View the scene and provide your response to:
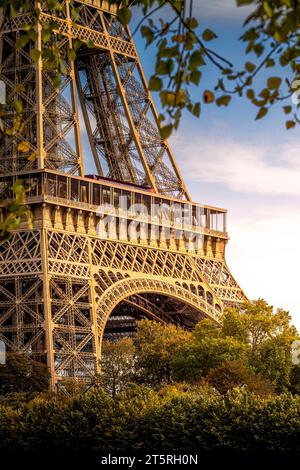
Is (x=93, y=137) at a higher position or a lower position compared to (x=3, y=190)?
higher

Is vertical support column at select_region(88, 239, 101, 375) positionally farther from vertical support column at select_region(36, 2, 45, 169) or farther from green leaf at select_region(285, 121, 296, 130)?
green leaf at select_region(285, 121, 296, 130)

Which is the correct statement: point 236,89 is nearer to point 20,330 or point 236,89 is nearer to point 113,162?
point 20,330

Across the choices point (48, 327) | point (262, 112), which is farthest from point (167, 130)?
point (48, 327)

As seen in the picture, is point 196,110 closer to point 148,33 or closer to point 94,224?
point 148,33

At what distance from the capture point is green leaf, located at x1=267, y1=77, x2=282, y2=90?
1102 cm

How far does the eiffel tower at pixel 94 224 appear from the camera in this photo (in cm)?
5831

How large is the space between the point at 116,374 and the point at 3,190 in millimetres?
11833

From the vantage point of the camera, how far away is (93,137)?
2805 inches

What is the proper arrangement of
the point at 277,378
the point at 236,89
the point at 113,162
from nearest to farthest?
1. the point at 236,89
2. the point at 277,378
3. the point at 113,162

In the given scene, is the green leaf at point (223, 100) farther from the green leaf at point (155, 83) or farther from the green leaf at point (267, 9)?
the green leaf at point (267, 9)

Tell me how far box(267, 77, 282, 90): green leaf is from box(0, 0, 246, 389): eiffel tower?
40668 mm

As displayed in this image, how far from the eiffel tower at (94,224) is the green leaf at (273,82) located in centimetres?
4067
